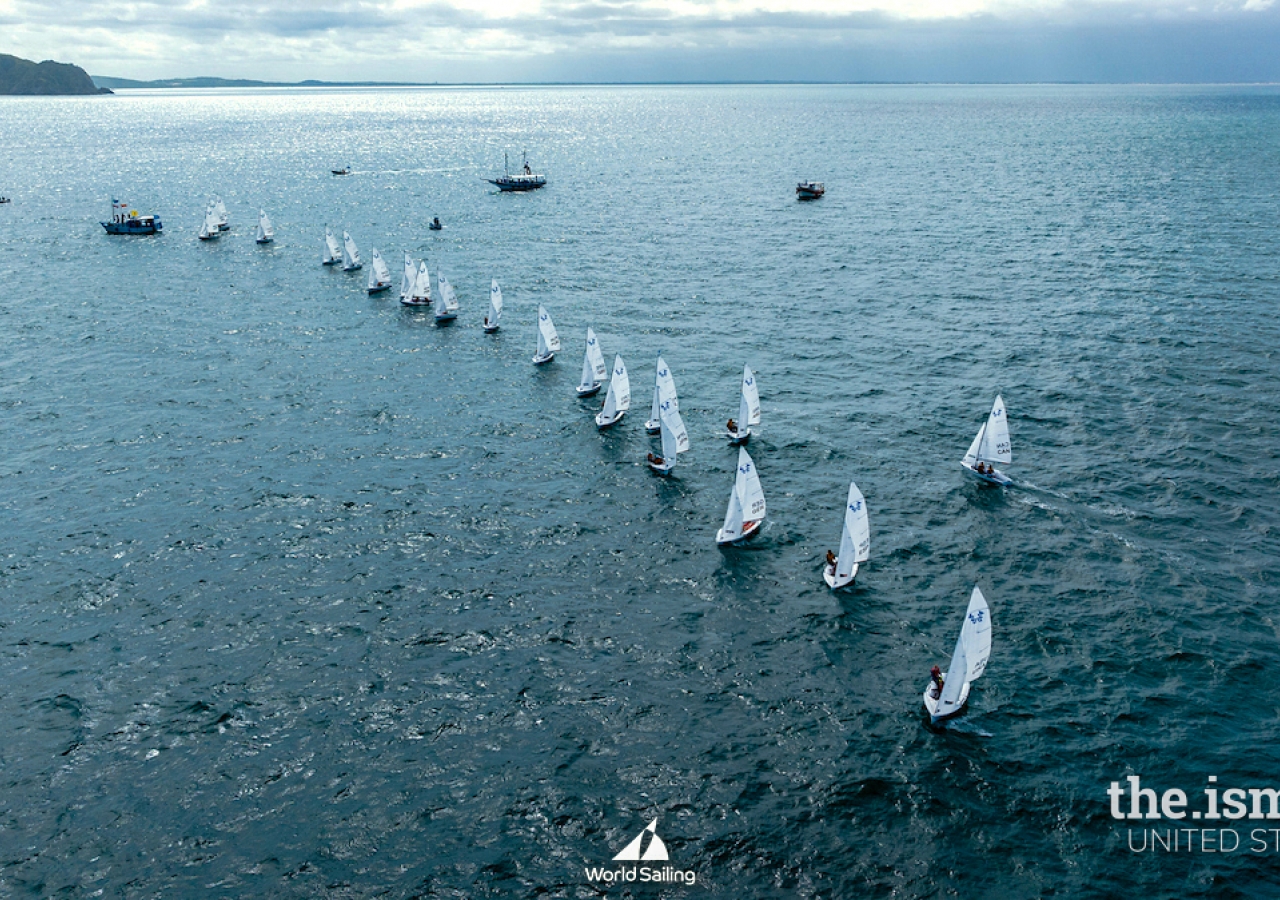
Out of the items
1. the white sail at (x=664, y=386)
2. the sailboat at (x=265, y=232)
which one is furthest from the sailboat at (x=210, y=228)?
the white sail at (x=664, y=386)

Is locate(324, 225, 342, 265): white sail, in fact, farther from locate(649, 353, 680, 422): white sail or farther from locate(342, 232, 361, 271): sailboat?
locate(649, 353, 680, 422): white sail

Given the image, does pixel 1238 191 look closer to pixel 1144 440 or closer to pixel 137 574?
pixel 1144 440

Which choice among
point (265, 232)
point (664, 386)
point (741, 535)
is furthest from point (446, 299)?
point (265, 232)

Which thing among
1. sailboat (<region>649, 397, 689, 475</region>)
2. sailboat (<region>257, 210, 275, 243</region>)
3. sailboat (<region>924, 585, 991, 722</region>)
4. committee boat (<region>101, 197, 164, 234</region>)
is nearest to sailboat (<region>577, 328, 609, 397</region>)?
sailboat (<region>649, 397, 689, 475</region>)

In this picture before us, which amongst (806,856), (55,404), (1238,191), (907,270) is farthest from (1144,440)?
(1238,191)

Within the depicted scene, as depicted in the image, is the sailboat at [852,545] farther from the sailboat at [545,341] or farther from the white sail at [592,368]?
the sailboat at [545,341]

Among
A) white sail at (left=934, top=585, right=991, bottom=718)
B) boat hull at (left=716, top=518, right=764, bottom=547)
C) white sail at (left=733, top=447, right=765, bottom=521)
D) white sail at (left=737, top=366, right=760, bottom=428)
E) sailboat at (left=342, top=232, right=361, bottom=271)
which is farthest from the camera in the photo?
sailboat at (left=342, top=232, right=361, bottom=271)
